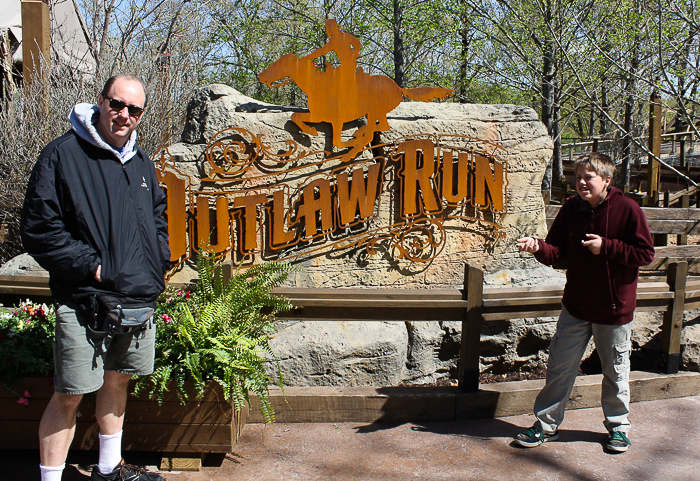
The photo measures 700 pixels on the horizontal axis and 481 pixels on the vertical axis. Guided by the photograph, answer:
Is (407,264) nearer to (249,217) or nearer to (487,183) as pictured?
(487,183)

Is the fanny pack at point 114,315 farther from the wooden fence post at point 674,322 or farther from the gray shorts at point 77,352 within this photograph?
the wooden fence post at point 674,322

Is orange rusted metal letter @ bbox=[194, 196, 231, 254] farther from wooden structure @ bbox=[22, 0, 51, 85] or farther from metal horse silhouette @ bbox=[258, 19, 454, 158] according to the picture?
wooden structure @ bbox=[22, 0, 51, 85]

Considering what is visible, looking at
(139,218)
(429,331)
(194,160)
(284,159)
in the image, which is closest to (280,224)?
(284,159)

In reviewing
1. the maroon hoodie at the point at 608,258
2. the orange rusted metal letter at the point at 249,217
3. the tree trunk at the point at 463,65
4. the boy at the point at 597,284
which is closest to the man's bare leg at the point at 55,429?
the boy at the point at 597,284

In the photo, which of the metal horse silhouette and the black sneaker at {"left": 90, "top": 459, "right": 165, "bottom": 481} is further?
the metal horse silhouette

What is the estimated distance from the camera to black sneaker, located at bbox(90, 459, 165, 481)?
8.79 ft

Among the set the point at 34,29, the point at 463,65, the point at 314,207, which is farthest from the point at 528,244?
the point at 463,65

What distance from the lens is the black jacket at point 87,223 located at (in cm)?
233

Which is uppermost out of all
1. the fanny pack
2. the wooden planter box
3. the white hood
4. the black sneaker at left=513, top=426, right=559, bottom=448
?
the white hood

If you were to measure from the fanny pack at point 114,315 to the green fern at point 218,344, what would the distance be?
0.51 metres

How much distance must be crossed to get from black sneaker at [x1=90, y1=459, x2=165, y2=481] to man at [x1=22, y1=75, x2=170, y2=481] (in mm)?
159

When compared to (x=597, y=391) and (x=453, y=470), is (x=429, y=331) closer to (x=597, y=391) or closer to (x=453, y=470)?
(x=597, y=391)

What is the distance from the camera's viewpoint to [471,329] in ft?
12.4

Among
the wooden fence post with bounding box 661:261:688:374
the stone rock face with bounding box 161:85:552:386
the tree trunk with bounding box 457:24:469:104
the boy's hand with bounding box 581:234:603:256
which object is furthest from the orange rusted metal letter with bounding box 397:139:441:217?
the tree trunk with bounding box 457:24:469:104
